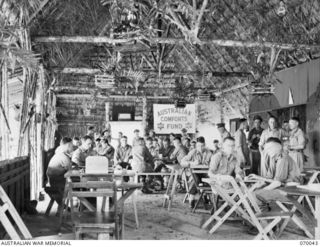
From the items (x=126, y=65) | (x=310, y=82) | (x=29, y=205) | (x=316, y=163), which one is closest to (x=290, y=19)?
(x=310, y=82)

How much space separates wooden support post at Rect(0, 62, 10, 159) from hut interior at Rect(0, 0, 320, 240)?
0.01 meters

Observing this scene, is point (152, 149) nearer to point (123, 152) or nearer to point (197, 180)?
point (123, 152)

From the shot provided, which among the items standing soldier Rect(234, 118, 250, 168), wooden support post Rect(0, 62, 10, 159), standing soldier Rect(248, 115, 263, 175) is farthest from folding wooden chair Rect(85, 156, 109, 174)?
standing soldier Rect(248, 115, 263, 175)

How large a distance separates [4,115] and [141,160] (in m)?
4.35

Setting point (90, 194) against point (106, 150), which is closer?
point (90, 194)

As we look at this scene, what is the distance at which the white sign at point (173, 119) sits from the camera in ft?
43.8

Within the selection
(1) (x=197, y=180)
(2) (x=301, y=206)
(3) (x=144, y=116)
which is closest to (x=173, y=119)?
(3) (x=144, y=116)

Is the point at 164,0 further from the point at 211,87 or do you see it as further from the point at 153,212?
the point at 211,87

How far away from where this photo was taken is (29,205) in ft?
21.5

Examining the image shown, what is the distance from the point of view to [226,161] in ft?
19.1

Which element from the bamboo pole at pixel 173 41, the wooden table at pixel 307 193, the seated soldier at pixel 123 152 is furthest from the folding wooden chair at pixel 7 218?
the seated soldier at pixel 123 152

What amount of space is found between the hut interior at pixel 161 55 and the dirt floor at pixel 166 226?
1.98ft

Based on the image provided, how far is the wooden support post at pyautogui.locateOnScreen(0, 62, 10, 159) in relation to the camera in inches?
199

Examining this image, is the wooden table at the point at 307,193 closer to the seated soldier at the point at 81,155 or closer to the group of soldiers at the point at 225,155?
the group of soldiers at the point at 225,155
